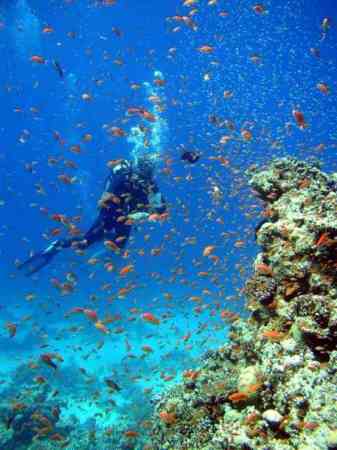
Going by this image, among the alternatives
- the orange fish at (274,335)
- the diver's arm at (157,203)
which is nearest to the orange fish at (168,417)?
the orange fish at (274,335)

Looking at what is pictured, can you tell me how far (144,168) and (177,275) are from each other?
348 inches

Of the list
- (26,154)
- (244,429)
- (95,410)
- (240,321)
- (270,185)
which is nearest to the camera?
(244,429)

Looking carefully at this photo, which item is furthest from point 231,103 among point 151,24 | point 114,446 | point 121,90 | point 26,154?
point 26,154

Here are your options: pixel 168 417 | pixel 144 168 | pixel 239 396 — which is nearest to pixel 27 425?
pixel 168 417

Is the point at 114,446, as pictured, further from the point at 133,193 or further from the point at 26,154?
the point at 26,154

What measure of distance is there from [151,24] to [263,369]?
38088mm

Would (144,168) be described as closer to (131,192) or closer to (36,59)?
(131,192)

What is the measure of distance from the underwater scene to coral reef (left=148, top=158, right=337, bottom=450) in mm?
22

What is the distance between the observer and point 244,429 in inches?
163

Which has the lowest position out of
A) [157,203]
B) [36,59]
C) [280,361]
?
[280,361]

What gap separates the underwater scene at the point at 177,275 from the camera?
14.9 ft

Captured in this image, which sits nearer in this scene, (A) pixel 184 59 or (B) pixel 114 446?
(B) pixel 114 446

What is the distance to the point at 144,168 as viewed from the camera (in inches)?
448

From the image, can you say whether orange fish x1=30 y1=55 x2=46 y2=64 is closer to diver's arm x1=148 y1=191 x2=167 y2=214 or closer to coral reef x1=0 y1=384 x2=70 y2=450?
diver's arm x1=148 y1=191 x2=167 y2=214
